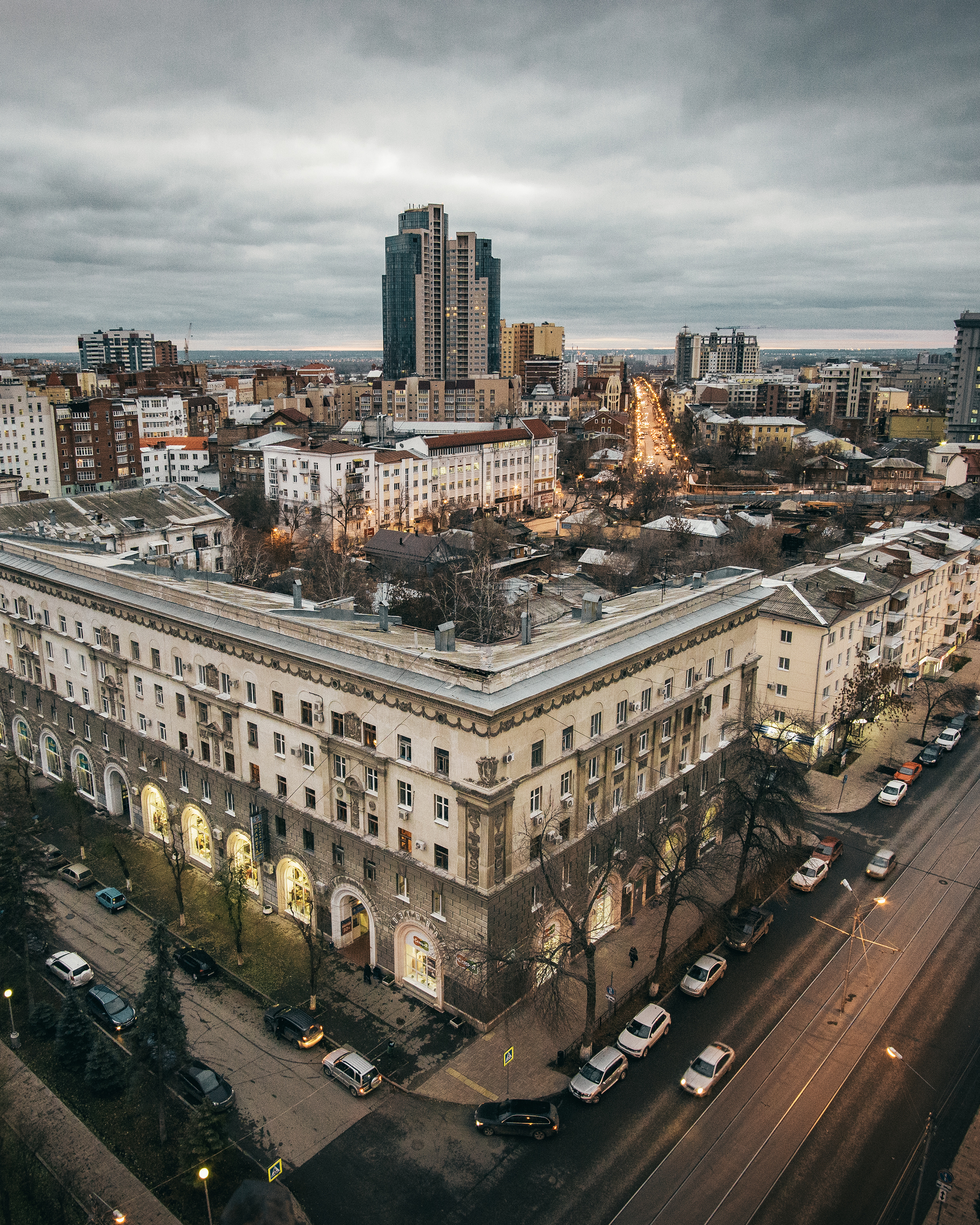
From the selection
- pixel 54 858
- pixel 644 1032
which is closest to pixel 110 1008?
pixel 54 858

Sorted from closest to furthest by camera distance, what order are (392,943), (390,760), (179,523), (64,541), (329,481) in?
(390,760) → (392,943) → (64,541) → (179,523) → (329,481)

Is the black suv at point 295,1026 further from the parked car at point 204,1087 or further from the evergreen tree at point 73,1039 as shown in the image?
the evergreen tree at point 73,1039

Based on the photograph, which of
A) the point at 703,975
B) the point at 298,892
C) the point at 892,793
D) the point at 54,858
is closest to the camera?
the point at 703,975

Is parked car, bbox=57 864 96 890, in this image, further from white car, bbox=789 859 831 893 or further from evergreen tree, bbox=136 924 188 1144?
white car, bbox=789 859 831 893

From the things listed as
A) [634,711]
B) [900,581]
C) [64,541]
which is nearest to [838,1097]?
[634,711]

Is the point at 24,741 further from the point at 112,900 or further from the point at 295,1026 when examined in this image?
the point at 295,1026

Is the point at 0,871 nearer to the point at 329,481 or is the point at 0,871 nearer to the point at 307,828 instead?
the point at 307,828
